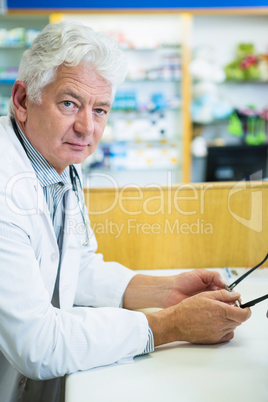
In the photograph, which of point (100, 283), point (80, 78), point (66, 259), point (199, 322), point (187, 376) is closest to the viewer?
point (187, 376)

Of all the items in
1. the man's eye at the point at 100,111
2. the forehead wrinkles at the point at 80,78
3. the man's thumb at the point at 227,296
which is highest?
the forehead wrinkles at the point at 80,78

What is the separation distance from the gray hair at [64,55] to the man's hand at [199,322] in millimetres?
630

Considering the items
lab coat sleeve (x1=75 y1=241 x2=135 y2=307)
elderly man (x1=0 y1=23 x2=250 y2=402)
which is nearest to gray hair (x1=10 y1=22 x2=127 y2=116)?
elderly man (x1=0 y1=23 x2=250 y2=402)

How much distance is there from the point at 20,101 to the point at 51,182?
0.24 m

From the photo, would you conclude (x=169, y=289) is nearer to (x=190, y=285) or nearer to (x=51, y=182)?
(x=190, y=285)

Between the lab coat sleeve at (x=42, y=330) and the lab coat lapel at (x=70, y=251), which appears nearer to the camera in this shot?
the lab coat sleeve at (x=42, y=330)

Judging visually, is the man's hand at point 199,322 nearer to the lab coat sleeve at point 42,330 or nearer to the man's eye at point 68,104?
the lab coat sleeve at point 42,330

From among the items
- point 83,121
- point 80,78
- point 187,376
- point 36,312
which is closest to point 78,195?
point 83,121

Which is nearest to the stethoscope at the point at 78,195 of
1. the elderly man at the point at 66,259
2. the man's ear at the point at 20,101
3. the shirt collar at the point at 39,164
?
the elderly man at the point at 66,259

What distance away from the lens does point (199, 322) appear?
100 cm

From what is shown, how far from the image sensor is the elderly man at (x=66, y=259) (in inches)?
36.5

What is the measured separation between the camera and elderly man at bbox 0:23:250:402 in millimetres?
928

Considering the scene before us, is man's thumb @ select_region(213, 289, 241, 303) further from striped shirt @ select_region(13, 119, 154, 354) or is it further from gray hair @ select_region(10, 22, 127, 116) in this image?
gray hair @ select_region(10, 22, 127, 116)

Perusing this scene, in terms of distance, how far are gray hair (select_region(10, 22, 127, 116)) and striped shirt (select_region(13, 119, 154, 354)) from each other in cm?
14
